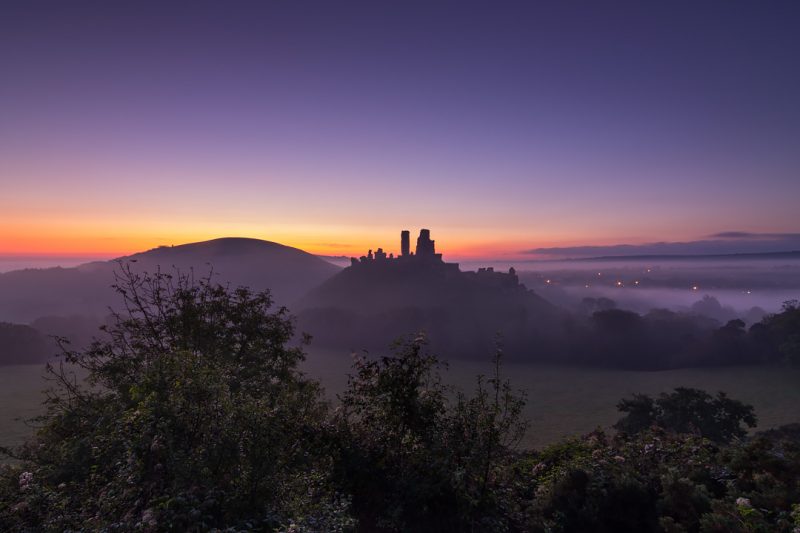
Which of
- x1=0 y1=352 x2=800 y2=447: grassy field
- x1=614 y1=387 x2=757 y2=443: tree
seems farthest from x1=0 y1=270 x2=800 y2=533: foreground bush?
x1=0 y1=352 x2=800 y2=447: grassy field

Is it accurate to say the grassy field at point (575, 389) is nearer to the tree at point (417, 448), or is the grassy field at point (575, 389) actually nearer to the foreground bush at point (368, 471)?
the foreground bush at point (368, 471)

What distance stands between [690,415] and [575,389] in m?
66.3

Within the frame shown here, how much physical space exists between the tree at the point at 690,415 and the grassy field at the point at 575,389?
58.5 ft

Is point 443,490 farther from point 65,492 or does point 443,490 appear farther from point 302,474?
point 65,492

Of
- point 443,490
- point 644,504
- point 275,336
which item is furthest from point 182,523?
point 275,336

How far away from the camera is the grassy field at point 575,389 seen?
239 ft

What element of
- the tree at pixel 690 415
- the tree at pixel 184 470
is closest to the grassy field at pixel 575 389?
the tree at pixel 690 415

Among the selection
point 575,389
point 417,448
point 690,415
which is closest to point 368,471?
point 417,448

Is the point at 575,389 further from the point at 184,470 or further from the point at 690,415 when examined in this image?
the point at 184,470

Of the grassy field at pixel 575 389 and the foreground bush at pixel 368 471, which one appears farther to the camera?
the grassy field at pixel 575 389

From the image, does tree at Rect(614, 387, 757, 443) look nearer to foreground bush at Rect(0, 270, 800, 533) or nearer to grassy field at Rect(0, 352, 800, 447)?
grassy field at Rect(0, 352, 800, 447)

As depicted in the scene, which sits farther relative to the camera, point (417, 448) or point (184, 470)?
point (417, 448)

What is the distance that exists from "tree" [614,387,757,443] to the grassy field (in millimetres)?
17834

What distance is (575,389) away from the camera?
107812mm
